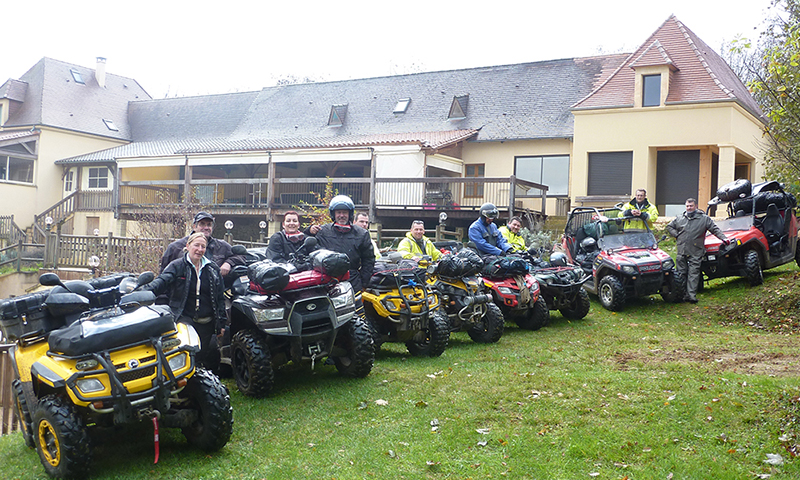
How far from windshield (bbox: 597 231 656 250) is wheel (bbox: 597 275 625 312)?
2.12ft

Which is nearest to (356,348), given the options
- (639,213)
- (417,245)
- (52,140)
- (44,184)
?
(417,245)

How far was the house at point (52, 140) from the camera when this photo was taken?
106 ft

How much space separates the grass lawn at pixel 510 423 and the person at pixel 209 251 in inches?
52.6

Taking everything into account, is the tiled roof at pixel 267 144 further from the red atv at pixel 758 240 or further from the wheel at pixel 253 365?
the wheel at pixel 253 365

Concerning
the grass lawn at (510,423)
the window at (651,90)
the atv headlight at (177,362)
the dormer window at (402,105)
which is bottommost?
the grass lawn at (510,423)

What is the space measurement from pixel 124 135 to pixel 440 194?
22156 mm

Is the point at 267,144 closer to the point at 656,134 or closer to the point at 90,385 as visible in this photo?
the point at 656,134

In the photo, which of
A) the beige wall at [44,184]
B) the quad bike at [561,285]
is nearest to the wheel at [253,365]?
the quad bike at [561,285]

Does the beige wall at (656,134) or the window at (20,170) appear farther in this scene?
the window at (20,170)

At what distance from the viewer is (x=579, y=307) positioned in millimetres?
11273

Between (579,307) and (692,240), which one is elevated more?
(692,240)

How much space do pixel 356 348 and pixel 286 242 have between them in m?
1.62

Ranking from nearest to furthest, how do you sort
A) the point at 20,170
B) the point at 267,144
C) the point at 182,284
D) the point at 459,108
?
the point at 182,284
the point at 267,144
the point at 459,108
the point at 20,170

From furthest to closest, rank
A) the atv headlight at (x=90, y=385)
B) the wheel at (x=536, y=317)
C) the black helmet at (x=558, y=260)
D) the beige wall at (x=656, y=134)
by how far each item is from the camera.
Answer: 1. the beige wall at (x=656, y=134)
2. the black helmet at (x=558, y=260)
3. the wheel at (x=536, y=317)
4. the atv headlight at (x=90, y=385)
